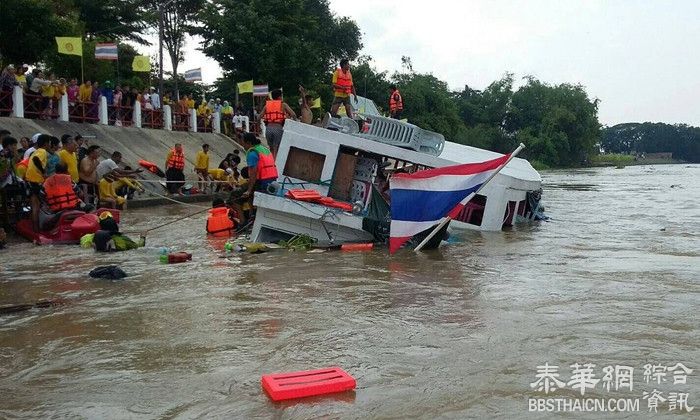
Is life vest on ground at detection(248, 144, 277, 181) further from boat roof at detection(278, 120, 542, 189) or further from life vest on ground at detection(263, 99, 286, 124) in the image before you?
life vest on ground at detection(263, 99, 286, 124)

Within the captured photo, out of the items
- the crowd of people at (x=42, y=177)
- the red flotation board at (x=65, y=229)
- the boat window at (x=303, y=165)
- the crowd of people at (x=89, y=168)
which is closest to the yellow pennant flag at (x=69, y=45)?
the crowd of people at (x=89, y=168)

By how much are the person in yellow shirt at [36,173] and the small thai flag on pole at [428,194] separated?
19.5 feet

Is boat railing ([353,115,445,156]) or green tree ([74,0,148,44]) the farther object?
green tree ([74,0,148,44])

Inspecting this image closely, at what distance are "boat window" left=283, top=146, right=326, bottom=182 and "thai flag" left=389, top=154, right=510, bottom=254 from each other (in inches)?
82.6

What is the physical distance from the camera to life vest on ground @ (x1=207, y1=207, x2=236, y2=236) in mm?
13266

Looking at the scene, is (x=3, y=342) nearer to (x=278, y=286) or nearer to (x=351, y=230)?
(x=278, y=286)

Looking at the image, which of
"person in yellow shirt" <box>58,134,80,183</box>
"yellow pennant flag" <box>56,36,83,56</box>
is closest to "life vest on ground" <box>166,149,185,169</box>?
"yellow pennant flag" <box>56,36,83,56</box>

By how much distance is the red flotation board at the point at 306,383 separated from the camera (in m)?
4.32

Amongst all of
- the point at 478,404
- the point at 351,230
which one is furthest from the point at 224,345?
the point at 351,230

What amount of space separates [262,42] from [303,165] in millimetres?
27720

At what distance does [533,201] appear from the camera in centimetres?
1628

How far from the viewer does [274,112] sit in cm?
1280

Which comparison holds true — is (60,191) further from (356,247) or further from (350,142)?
(356,247)

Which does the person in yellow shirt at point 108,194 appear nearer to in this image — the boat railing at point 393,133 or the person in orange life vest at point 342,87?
the person in orange life vest at point 342,87
